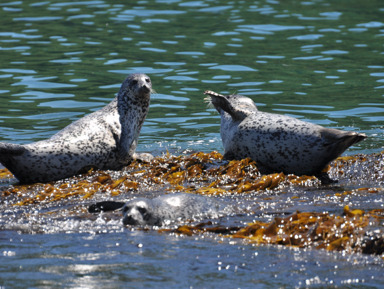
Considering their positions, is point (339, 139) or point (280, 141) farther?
point (280, 141)

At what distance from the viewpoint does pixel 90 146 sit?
7918 mm

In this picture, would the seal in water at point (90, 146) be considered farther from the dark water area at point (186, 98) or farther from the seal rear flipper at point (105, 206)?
the seal rear flipper at point (105, 206)

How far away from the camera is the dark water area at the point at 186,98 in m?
4.41

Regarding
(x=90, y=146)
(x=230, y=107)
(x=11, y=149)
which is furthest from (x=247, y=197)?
(x=11, y=149)

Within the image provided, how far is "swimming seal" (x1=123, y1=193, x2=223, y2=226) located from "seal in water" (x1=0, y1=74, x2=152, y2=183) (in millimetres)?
2177

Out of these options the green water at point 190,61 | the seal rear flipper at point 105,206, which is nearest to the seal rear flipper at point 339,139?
the green water at point 190,61

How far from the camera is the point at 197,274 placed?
4.29m

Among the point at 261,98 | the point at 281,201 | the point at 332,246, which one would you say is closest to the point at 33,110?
the point at 261,98

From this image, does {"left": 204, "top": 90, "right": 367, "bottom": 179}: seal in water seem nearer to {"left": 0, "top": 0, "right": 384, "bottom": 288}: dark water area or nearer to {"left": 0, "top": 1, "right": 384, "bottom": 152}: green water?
{"left": 0, "top": 0, "right": 384, "bottom": 288}: dark water area

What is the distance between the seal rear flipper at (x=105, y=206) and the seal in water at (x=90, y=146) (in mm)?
1736

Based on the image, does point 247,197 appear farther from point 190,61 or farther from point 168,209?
point 190,61

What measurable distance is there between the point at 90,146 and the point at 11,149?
34.4 inches

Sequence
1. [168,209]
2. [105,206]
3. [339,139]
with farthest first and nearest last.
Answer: [339,139] < [105,206] < [168,209]

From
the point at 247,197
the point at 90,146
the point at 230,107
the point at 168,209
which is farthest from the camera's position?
the point at 230,107
